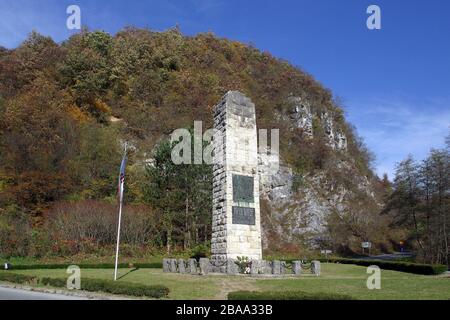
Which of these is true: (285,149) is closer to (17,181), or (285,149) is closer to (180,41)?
(180,41)

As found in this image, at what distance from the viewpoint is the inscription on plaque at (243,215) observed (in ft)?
66.9

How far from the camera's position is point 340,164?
59219 millimetres

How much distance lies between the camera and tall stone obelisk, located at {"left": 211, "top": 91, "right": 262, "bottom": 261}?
20.2 m

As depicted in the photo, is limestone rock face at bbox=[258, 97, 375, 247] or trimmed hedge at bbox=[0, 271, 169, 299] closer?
trimmed hedge at bbox=[0, 271, 169, 299]

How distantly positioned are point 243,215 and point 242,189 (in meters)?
1.30

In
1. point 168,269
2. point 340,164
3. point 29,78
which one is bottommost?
point 168,269

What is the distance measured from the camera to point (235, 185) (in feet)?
68.3

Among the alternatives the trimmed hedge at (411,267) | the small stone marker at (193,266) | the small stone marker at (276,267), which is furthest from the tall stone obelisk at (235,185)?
the trimmed hedge at (411,267)

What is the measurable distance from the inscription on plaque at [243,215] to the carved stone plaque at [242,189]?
1.46ft

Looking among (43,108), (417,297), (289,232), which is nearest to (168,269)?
(417,297)

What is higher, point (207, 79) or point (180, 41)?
point (180, 41)

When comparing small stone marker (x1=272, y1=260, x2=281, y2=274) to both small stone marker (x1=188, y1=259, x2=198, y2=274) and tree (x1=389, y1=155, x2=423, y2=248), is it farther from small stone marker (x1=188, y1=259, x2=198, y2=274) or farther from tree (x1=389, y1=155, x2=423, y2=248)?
tree (x1=389, y1=155, x2=423, y2=248)

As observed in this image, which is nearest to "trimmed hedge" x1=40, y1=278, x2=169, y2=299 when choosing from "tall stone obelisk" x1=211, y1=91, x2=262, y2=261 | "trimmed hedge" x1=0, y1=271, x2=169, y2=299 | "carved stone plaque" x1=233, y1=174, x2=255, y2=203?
"trimmed hedge" x1=0, y1=271, x2=169, y2=299
